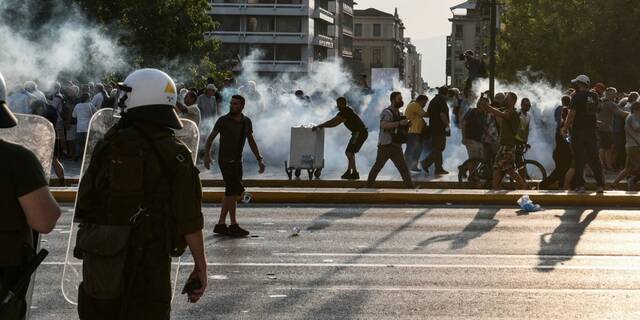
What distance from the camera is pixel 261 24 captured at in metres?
124

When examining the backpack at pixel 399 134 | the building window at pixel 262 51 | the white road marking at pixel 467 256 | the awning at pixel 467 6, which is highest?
the awning at pixel 467 6

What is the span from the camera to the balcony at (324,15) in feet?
427

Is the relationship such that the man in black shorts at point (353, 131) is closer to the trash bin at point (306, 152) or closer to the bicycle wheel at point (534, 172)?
the trash bin at point (306, 152)

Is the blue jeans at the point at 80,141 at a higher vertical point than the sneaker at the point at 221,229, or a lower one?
higher

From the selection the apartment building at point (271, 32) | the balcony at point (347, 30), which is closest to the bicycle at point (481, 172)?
the apartment building at point (271, 32)

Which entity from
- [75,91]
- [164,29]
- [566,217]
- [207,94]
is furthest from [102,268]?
[164,29]

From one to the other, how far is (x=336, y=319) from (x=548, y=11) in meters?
48.3

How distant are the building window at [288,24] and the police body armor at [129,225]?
119834 mm

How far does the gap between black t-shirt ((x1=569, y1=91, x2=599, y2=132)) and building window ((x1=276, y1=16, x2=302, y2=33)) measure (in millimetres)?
107126

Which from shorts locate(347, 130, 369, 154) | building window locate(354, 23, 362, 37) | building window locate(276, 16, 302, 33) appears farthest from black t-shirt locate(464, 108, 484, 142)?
building window locate(354, 23, 362, 37)

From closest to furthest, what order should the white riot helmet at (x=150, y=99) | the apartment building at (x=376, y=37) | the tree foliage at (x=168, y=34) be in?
1. the white riot helmet at (x=150, y=99)
2. the tree foliage at (x=168, y=34)
3. the apartment building at (x=376, y=37)

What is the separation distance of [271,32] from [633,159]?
104 meters

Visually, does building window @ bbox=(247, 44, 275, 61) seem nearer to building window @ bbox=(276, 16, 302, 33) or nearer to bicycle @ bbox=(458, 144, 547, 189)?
building window @ bbox=(276, 16, 302, 33)

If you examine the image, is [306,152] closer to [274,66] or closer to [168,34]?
[168,34]
